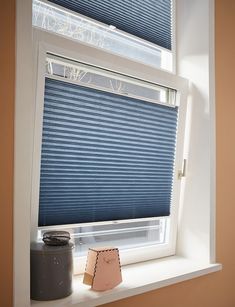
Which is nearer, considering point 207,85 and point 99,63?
point 99,63

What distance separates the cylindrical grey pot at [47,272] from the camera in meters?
1.28

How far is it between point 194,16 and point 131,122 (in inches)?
35.6

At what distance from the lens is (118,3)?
5.95 ft

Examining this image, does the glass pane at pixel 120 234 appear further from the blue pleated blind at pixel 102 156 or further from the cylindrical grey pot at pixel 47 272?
the cylindrical grey pot at pixel 47 272

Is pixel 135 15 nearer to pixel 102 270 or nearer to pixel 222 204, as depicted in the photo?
pixel 222 204

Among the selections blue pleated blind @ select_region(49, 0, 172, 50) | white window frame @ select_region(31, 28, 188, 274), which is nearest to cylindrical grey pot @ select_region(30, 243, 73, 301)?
white window frame @ select_region(31, 28, 188, 274)

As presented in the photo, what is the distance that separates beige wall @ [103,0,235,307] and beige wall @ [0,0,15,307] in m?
1.24

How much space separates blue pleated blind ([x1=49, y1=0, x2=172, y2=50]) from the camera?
5.49 feet

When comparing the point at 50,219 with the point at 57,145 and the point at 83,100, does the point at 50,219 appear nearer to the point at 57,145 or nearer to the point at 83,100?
the point at 57,145

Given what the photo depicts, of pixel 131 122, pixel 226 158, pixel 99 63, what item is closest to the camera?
pixel 99 63

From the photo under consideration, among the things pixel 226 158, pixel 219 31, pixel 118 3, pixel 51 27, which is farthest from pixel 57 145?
pixel 219 31

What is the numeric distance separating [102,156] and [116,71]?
48 cm

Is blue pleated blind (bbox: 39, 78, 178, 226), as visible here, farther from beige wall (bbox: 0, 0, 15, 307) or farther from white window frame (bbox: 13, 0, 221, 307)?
beige wall (bbox: 0, 0, 15, 307)

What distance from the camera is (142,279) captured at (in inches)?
63.3
